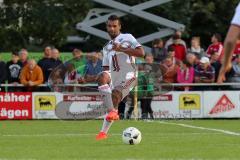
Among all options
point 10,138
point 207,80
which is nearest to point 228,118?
point 207,80

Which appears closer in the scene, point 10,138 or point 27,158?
point 27,158

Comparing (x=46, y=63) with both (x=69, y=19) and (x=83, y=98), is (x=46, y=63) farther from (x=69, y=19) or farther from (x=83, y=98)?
(x=69, y=19)

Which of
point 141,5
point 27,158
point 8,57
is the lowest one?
point 27,158

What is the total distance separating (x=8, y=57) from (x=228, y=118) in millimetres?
6958

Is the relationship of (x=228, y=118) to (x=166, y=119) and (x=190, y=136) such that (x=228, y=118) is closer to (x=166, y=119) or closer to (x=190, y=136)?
(x=166, y=119)

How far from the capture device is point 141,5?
32469 mm

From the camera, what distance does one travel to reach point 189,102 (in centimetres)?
2469

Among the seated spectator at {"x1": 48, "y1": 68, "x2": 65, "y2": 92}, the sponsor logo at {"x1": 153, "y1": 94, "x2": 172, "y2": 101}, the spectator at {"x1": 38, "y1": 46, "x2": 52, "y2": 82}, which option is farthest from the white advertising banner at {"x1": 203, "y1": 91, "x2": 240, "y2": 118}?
the spectator at {"x1": 38, "y1": 46, "x2": 52, "y2": 82}

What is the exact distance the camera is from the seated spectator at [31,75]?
24.4 meters

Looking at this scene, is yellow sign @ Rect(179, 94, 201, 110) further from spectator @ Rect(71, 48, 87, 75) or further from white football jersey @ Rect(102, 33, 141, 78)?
white football jersey @ Rect(102, 33, 141, 78)

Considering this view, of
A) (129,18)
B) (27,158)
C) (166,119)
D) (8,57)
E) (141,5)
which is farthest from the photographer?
(129,18)

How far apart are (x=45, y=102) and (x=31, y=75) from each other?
32.2 inches

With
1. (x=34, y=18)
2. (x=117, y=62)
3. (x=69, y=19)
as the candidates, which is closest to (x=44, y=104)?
(x=117, y=62)

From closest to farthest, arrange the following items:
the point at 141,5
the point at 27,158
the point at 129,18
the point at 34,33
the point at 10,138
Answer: the point at 27,158 → the point at 10,138 → the point at 141,5 → the point at 129,18 → the point at 34,33
